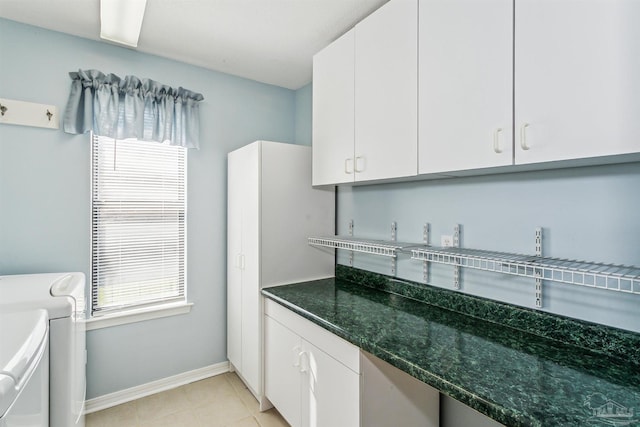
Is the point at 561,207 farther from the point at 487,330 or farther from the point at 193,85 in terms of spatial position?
the point at 193,85

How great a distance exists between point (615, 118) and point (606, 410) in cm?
79

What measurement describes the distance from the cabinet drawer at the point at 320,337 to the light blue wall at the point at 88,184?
911mm

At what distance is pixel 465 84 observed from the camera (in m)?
1.25

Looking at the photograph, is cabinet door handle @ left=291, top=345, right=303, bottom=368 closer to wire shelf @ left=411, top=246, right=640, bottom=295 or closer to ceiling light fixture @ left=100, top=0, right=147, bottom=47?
wire shelf @ left=411, top=246, right=640, bottom=295

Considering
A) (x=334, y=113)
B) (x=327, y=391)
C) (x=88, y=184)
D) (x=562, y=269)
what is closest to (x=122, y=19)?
(x=88, y=184)

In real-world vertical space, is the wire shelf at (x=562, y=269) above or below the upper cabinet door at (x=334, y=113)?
below

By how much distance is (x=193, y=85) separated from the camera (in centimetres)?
249

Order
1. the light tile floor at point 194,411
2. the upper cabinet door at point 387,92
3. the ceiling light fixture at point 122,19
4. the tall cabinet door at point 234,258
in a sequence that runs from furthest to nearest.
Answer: the tall cabinet door at point 234,258, the light tile floor at point 194,411, the ceiling light fixture at point 122,19, the upper cabinet door at point 387,92

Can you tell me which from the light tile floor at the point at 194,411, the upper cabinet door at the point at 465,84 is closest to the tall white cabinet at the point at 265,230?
the light tile floor at the point at 194,411

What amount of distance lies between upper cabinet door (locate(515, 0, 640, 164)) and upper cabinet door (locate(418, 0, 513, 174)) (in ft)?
0.16

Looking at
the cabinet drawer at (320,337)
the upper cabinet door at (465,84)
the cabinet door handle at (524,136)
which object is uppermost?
the upper cabinet door at (465,84)

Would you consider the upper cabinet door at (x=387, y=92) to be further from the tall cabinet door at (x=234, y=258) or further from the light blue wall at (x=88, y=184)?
the light blue wall at (x=88, y=184)

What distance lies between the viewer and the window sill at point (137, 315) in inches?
83.8

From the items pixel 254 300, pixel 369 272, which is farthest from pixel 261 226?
pixel 369 272
